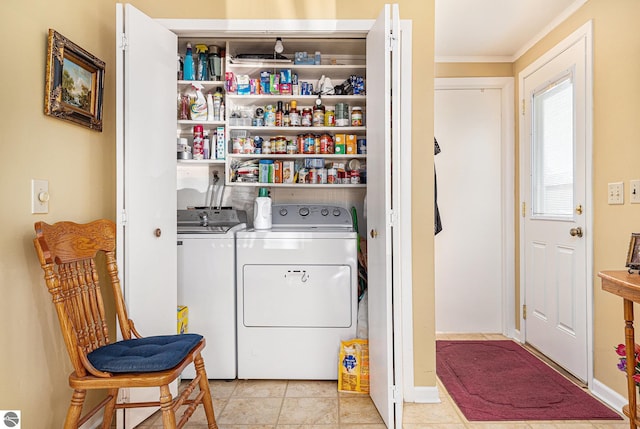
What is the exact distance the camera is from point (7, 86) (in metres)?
1.38

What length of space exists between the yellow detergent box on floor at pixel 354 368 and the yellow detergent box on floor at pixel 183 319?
946 millimetres

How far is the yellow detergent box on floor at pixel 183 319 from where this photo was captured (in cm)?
227

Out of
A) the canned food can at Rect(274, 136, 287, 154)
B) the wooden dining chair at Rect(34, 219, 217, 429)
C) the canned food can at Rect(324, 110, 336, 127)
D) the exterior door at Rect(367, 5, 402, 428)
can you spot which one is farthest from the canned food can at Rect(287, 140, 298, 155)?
the wooden dining chair at Rect(34, 219, 217, 429)

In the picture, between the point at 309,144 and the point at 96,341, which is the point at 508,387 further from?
the point at 96,341

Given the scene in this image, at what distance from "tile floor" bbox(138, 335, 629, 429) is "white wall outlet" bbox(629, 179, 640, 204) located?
3.62ft

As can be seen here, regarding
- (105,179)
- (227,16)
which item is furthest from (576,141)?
(105,179)

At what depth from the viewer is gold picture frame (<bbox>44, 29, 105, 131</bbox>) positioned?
5.08 feet

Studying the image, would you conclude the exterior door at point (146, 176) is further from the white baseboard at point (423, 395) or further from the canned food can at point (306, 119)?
the white baseboard at point (423, 395)

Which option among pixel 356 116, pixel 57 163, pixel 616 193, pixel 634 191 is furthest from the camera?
pixel 356 116

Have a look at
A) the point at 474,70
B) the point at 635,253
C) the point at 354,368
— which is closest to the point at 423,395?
the point at 354,368

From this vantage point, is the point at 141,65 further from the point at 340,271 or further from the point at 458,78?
the point at 458,78

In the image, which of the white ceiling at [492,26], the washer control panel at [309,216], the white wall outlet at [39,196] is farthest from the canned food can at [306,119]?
the white wall outlet at [39,196]

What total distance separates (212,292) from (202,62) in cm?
160

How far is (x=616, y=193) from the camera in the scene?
2.09 meters
